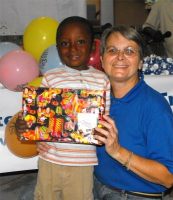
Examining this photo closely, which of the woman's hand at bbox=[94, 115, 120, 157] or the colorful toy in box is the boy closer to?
the colorful toy in box

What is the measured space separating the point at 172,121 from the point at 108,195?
426 mm

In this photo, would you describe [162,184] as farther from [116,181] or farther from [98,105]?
[98,105]

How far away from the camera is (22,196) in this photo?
94.7 inches

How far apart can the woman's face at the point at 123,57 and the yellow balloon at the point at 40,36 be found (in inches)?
50.0

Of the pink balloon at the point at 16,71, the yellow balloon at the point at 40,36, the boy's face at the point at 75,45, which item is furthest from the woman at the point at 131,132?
the yellow balloon at the point at 40,36

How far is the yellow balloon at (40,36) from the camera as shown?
2512 mm

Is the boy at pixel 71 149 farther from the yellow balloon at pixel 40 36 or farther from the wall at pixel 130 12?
the wall at pixel 130 12

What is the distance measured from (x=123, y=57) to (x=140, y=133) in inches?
11.7

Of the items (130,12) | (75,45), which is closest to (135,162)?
(75,45)

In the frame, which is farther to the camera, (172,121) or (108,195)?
(108,195)

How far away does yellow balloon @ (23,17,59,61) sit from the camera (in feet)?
8.24

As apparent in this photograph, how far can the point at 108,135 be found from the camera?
1095 millimetres

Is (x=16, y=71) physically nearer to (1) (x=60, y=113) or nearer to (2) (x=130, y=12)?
(1) (x=60, y=113)

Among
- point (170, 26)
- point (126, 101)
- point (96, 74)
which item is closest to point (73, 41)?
point (96, 74)
